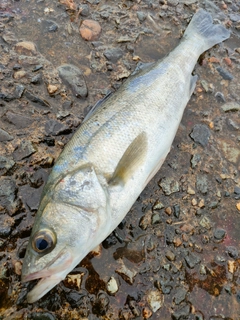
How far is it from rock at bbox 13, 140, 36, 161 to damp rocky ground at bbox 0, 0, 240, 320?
0.01m

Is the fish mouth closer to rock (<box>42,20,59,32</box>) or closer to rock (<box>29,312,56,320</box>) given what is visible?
rock (<box>29,312,56,320</box>)

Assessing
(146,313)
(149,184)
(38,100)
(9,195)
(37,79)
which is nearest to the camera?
(146,313)

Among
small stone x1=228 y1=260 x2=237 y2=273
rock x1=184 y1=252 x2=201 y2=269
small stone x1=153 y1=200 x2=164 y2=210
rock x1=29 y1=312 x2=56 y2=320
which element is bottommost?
rock x1=29 y1=312 x2=56 y2=320

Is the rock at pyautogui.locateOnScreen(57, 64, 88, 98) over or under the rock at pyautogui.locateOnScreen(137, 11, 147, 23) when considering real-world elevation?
under

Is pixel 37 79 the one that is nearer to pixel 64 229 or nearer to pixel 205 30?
pixel 64 229

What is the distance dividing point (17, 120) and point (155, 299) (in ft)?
8.03

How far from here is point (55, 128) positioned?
3715 millimetres

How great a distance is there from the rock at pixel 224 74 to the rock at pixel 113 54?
1.47 m

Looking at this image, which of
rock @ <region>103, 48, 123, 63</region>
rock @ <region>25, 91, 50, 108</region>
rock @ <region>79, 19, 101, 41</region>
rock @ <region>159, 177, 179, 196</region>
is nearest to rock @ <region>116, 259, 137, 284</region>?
rock @ <region>159, 177, 179, 196</region>

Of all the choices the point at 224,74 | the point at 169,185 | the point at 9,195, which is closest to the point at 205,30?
the point at 224,74

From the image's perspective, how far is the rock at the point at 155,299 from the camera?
2.98 metres

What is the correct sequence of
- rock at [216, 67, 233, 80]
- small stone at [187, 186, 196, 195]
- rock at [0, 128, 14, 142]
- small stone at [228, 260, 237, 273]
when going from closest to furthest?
small stone at [228, 260, 237, 273], rock at [0, 128, 14, 142], small stone at [187, 186, 196, 195], rock at [216, 67, 233, 80]

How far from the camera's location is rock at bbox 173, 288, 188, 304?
Answer: 10.00ft

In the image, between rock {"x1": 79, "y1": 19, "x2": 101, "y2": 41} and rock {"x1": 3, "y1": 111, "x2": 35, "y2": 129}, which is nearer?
rock {"x1": 3, "y1": 111, "x2": 35, "y2": 129}
